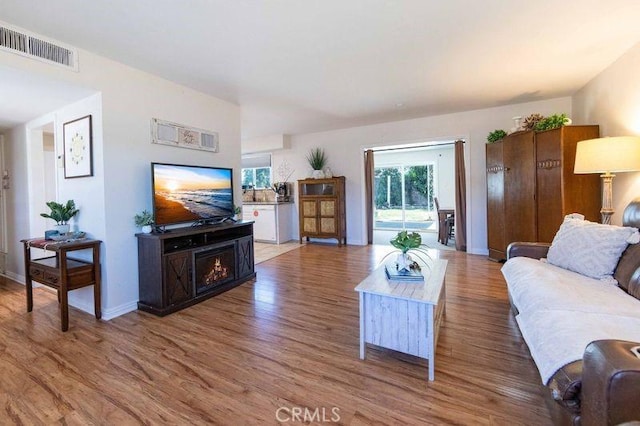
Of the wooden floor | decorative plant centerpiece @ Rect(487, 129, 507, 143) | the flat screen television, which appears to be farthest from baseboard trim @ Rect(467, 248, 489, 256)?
the flat screen television

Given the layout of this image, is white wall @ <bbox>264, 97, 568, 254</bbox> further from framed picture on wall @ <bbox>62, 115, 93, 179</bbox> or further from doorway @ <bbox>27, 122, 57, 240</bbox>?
framed picture on wall @ <bbox>62, 115, 93, 179</bbox>

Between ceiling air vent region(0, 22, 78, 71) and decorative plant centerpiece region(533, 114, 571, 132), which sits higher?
ceiling air vent region(0, 22, 78, 71)

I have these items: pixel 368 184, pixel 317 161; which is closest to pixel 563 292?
pixel 368 184

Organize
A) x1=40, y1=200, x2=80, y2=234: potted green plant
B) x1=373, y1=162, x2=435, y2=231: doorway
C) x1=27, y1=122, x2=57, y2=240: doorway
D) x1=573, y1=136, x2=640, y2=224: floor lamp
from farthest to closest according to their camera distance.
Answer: x1=373, y1=162, x2=435, y2=231: doorway
x1=27, y1=122, x2=57, y2=240: doorway
x1=40, y1=200, x2=80, y2=234: potted green plant
x1=573, y1=136, x2=640, y2=224: floor lamp

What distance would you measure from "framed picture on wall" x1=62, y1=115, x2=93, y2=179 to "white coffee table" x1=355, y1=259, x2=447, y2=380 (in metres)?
2.74

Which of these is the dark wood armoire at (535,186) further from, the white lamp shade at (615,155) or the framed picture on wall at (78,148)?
the framed picture on wall at (78,148)

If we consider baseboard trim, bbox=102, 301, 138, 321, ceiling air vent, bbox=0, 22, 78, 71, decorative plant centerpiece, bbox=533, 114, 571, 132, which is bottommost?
baseboard trim, bbox=102, 301, 138, 321

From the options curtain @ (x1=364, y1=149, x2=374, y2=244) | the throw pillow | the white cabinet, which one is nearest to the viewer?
the throw pillow

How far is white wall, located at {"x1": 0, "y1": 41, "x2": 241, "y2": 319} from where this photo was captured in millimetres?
2568

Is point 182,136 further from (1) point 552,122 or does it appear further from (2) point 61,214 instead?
(1) point 552,122

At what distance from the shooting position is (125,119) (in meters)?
2.73

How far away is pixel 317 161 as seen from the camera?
6.06 metres

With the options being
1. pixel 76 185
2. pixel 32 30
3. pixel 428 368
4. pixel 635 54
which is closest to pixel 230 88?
pixel 32 30

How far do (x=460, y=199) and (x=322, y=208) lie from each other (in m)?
2.61
